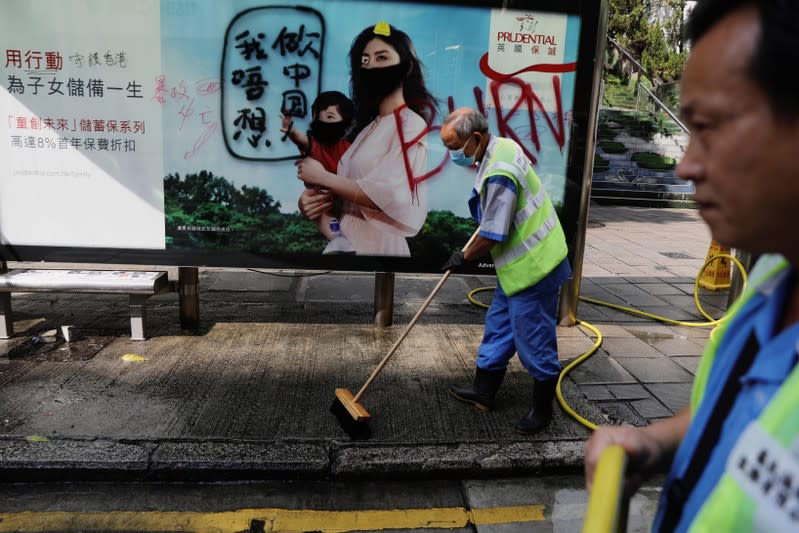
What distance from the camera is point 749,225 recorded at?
31.8 inches

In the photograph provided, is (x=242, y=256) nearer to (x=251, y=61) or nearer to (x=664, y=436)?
(x=251, y=61)

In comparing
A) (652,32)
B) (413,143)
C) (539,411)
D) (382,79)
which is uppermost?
(652,32)

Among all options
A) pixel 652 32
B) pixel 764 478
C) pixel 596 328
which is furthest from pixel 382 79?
pixel 652 32

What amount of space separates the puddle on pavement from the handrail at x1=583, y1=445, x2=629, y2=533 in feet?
14.2

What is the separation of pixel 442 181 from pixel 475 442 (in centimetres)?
235

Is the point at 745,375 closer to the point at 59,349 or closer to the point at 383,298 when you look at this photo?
the point at 383,298

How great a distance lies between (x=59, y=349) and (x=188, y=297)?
1015 millimetres

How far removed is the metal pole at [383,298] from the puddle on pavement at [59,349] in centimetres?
→ 218

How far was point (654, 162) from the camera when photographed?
1797cm

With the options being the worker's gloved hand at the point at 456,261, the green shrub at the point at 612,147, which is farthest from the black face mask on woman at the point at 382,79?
the green shrub at the point at 612,147

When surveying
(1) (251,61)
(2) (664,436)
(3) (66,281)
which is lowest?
(3) (66,281)

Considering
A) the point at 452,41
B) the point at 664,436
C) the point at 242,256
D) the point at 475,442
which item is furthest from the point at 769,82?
the point at 242,256

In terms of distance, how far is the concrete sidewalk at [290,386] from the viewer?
127 inches

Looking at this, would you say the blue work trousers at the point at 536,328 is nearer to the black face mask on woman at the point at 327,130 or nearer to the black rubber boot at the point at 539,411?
the black rubber boot at the point at 539,411
